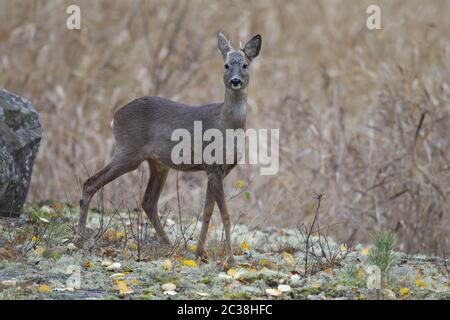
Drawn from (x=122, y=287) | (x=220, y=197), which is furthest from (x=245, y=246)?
(x=122, y=287)

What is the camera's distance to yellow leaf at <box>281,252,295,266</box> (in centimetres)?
683

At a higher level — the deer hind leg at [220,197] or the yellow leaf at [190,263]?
the deer hind leg at [220,197]

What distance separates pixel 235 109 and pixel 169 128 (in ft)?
2.04

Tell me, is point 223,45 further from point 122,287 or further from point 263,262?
point 122,287

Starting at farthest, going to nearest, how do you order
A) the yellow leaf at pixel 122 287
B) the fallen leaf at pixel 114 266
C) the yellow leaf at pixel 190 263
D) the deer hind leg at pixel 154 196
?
the deer hind leg at pixel 154 196 < the yellow leaf at pixel 190 263 < the fallen leaf at pixel 114 266 < the yellow leaf at pixel 122 287

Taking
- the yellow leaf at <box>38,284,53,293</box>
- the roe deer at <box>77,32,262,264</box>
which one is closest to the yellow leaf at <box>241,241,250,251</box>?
the roe deer at <box>77,32,262,264</box>

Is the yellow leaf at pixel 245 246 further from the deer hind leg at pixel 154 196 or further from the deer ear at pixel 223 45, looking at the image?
the deer ear at pixel 223 45

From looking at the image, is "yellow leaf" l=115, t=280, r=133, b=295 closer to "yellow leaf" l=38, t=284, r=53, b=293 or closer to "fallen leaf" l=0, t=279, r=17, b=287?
"yellow leaf" l=38, t=284, r=53, b=293

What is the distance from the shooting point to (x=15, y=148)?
716cm

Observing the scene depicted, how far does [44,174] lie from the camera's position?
35.7 feet

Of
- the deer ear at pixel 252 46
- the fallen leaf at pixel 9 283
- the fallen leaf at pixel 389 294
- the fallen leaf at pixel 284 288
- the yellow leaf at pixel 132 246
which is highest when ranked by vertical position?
the deer ear at pixel 252 46

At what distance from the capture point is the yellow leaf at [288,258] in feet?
22.4

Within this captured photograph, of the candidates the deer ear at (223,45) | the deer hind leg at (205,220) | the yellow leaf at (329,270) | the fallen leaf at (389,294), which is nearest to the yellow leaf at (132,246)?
the deer hind leg at (205,220)

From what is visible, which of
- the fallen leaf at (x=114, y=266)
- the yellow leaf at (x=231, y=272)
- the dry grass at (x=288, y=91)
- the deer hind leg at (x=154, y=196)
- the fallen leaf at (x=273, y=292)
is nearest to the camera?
the fallen leaf at (x=273, y=292)
